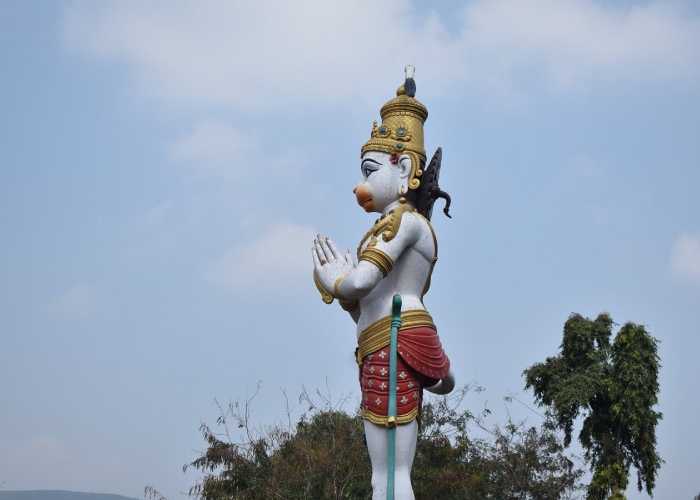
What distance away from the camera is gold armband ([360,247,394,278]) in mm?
6121

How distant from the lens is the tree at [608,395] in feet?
51.2

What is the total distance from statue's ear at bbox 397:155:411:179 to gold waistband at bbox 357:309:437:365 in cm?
103

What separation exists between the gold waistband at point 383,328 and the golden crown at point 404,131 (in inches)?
38.1

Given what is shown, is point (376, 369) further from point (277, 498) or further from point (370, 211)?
point (277, 498)

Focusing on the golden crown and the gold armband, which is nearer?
the gold armband

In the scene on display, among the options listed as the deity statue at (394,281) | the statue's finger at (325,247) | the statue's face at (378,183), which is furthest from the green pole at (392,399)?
the statue's face at (378,183)

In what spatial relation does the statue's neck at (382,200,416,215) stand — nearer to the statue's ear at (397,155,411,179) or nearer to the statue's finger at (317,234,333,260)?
the statue's ear at (397,155,411,179)

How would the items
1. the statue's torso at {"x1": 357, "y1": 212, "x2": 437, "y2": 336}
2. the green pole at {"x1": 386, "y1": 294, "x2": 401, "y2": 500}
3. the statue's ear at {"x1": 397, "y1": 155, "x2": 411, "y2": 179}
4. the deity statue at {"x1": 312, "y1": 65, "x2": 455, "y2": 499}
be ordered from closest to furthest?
the green pole at {"x1": 386, "y1": 294, "x2": 401, "y2": 500}
the deity statue at {"x1": 312, "y1": 65, "x2": 455, "y2": 499}
the statue's torso at {"x1": 357, "y1": 212, "x2": 437, "y2": 336}
the statue's ear at {"x1": 397, "y1": 155, "x2": 411, "y2": 179}

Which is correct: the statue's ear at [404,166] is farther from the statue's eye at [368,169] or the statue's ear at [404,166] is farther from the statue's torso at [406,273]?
the statue's torso at [406,273]

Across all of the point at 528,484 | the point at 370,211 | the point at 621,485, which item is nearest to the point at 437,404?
the point at 528,484

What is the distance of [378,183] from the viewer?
259 inches

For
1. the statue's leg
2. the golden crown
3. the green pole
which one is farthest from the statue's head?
the statue's leg

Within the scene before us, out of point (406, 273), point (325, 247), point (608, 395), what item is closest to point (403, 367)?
point (406, 273)

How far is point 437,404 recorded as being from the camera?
1644 cm
